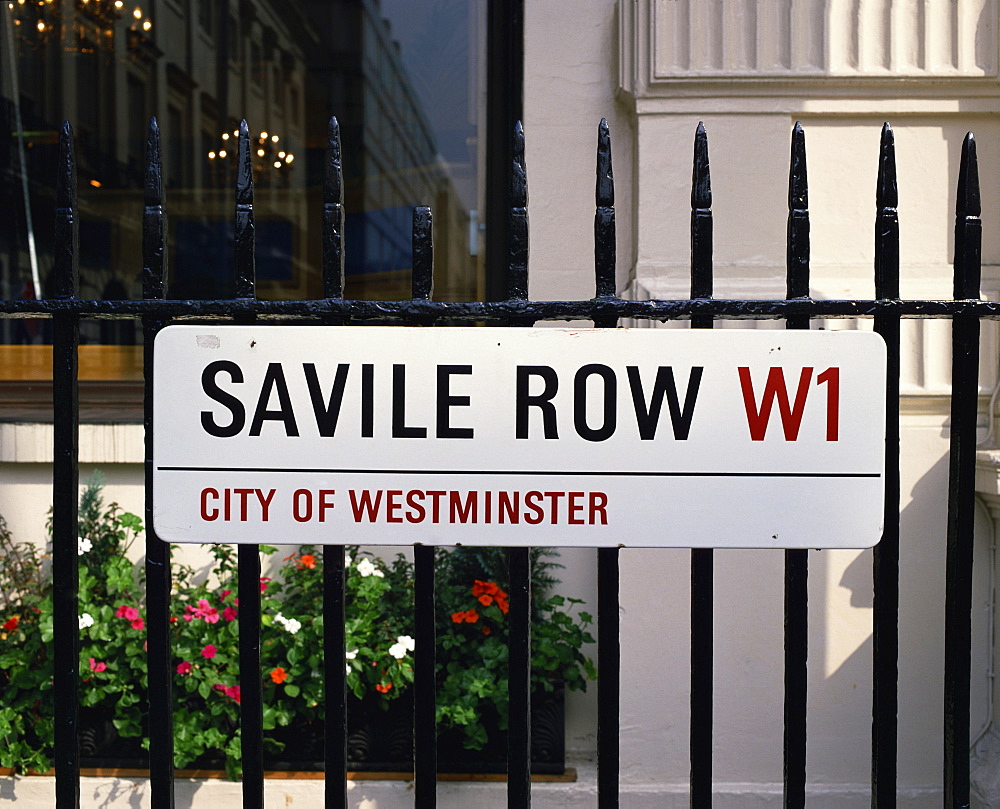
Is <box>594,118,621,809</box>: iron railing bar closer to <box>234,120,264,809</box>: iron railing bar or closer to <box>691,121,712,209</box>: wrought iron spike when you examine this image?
<box>691,121,712,209</box>: wrought iron spike

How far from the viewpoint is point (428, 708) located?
160cm

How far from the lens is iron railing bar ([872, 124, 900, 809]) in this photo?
1.55 metres

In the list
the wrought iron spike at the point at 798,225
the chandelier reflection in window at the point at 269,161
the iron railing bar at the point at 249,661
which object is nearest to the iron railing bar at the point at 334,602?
the iron railing bar at the point at 249,661

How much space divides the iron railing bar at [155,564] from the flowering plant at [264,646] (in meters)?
1.25

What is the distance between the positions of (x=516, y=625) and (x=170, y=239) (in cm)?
328

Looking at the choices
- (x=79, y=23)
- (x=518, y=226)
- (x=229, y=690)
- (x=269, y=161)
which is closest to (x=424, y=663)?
(x=518, y=226)

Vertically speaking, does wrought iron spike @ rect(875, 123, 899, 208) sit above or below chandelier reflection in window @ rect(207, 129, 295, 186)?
below

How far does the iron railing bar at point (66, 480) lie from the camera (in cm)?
159

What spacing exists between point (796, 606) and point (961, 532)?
1.18ft

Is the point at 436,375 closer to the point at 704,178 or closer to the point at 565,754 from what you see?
the point at 704,178

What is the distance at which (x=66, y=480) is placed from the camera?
162 centimetres

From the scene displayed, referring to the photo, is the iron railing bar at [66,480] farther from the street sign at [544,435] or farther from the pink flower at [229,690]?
the pink flower at [229,690]

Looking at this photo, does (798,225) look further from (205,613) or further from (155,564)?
(205,613)

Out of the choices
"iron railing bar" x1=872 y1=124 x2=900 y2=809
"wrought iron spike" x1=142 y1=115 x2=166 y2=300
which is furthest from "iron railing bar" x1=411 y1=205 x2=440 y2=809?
"iron railing bar" x1=872 y1=124 x2=900 y2=809
